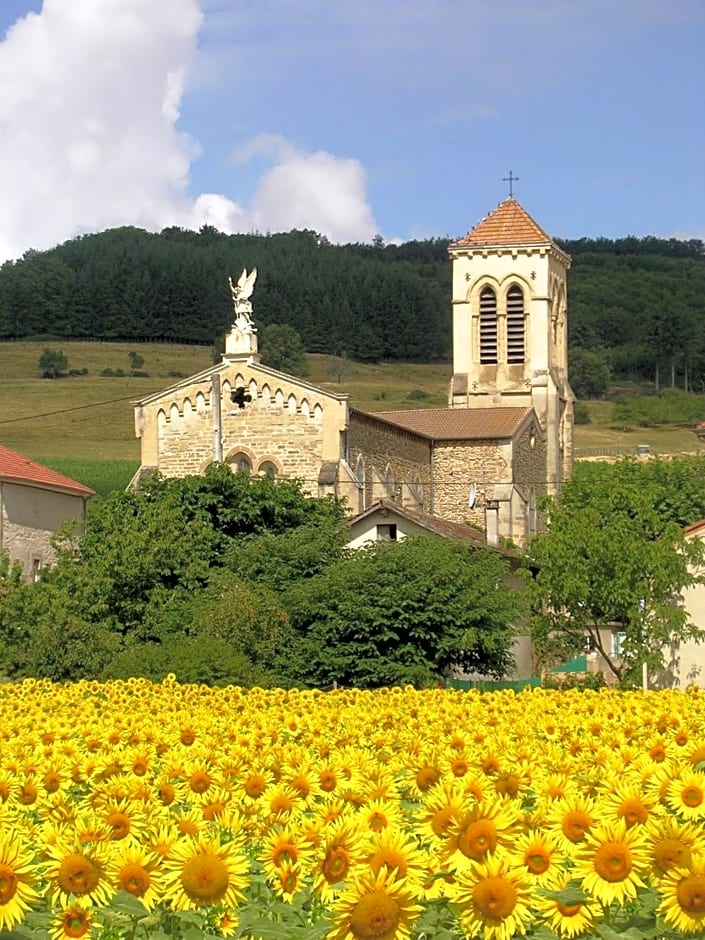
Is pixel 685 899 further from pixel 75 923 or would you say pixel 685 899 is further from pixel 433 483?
pixel 433 483

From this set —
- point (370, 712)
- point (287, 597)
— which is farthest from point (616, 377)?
point (370, 712)

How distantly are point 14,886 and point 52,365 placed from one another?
13052 cm

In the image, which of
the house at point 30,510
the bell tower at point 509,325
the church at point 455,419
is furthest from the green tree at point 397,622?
the bell tower at point 509,325

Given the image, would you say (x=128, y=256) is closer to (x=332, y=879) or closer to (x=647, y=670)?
(x=647, y=670)

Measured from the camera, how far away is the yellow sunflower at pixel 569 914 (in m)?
5.91

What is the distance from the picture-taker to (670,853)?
239 inches

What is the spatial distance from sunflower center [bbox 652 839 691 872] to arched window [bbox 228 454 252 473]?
4223 cm

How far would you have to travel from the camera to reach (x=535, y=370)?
64.0m

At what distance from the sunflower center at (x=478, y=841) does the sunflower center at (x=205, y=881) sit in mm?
1020

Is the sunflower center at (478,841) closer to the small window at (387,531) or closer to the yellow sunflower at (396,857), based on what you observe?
the yellow sunflower at (396,857)

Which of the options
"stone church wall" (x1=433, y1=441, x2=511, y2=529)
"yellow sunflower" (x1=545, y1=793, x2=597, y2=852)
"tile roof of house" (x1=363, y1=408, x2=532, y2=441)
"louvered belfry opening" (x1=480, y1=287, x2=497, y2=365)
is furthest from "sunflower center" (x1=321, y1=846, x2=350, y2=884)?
"louvered belfry opening" (x1=480, y1=287, x2=497, y2=365)

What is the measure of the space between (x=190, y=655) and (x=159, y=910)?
22.9 metres

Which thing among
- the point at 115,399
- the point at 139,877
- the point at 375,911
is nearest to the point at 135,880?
the point at 139,877

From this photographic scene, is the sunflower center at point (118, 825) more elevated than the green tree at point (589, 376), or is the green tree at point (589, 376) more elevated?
the sunflower center at point (118, 825)
